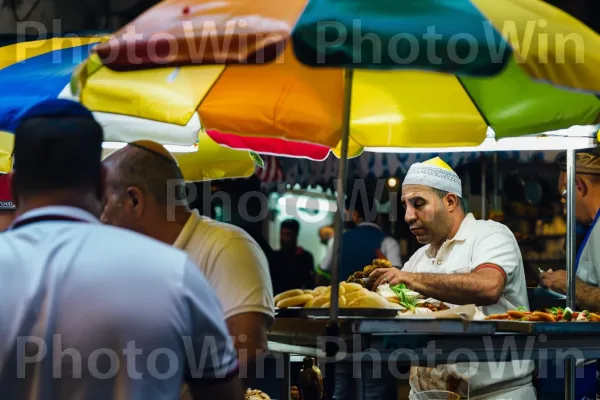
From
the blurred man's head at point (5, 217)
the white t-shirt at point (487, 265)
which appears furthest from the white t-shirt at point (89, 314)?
the blurred man's head at point (5, 217)

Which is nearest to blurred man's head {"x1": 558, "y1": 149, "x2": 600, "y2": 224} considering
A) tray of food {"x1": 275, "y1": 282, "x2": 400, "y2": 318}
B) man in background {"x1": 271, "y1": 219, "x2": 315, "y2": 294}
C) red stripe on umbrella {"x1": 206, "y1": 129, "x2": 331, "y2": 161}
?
red stripe on umbrella {"x1": 206, "y1": 129, "x2": 331, "y2": 161}

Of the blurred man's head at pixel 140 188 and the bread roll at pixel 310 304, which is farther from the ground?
the blurred man's head at pixel 140 188

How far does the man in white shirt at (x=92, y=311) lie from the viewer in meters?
2.19

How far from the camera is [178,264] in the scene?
2270 millimetres

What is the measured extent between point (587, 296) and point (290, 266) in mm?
5871

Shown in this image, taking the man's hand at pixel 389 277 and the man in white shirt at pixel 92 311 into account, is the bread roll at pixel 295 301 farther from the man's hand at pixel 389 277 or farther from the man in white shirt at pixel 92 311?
the man in white shirt at pixel 92 311

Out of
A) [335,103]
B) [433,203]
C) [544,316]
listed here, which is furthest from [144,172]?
[433,203]

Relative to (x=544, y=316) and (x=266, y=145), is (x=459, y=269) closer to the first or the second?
(x=544, y=316)

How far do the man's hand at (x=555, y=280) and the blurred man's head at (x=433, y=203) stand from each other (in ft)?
3.16

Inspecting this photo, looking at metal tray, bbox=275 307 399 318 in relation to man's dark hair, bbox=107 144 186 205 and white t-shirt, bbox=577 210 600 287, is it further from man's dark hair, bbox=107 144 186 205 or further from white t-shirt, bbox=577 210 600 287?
white t-shirt, bbox=577 210 600 287

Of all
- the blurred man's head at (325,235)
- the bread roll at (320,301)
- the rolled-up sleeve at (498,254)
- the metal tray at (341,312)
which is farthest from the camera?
the blurred man's head at (325,235)

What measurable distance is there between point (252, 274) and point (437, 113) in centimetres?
237

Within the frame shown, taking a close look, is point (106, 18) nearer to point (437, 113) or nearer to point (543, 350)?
point (437, 113)

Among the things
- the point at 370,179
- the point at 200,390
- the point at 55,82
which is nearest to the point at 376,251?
the point at 370,179
